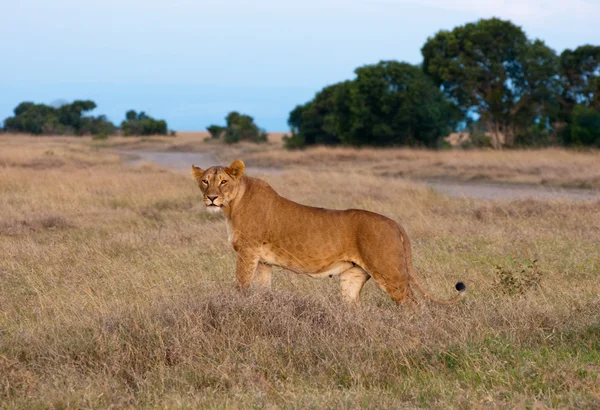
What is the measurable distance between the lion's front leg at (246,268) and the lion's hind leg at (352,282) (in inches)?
30.2

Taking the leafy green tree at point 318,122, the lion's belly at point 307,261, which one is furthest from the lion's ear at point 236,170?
the leafy green tree at point 318,122

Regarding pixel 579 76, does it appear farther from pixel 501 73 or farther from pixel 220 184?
pixel 220 184

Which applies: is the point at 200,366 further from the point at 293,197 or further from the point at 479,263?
the point at 293,197

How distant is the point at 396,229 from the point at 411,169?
24419 mm

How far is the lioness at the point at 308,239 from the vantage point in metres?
6.54

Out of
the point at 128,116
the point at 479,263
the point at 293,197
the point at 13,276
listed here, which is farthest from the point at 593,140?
the point at 128,116

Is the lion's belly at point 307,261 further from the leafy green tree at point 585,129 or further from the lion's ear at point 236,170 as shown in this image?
the leafy green tree at point 585,129

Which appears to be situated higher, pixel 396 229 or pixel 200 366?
pixel 396 229

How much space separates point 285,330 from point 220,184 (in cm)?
147

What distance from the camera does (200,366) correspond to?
535 cm

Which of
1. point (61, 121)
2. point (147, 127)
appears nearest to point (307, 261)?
point (147, 127)

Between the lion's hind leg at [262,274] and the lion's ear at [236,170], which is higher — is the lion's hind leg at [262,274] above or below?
below

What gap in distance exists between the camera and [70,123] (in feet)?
303

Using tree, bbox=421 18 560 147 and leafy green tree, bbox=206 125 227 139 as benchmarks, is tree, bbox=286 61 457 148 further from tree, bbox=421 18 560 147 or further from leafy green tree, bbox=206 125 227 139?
leafy green tree, bbox=206 125 227 139
